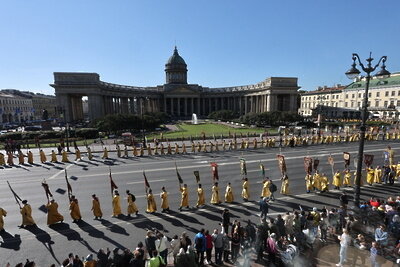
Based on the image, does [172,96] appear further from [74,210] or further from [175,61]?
[74,210]

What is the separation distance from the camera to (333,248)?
8.51m

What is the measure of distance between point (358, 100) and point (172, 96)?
70.4 m

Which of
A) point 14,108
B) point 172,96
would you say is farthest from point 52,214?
point 14,108

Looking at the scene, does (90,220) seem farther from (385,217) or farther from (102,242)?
(385,217)

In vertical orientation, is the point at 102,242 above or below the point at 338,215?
below

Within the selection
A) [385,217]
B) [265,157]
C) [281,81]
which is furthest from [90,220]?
[281,81]

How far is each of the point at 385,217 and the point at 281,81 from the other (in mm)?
88103

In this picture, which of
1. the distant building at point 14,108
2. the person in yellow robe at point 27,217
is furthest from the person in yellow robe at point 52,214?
the distant building at point 14,108

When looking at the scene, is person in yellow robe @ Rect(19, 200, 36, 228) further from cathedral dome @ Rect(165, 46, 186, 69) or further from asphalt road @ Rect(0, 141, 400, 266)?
cathedral dome @ Rect(165, 46, 186, 69)

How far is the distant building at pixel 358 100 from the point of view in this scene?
69.2 meters

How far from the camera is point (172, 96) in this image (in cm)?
10738

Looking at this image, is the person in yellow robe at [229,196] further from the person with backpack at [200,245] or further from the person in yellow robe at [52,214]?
the person in yellow robe at [52,214]

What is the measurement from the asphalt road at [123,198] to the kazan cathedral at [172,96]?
1830 inches

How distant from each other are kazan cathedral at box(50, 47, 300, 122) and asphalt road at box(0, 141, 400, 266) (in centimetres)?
4648
